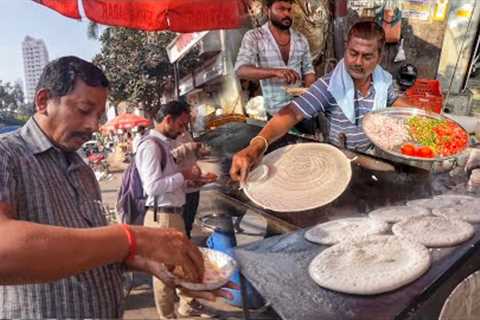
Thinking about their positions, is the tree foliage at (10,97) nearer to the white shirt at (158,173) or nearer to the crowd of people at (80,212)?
the crowd of people at (80,212)

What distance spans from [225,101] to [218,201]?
12.5 inches

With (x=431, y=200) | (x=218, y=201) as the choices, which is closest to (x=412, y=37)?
(x=431, y=200)

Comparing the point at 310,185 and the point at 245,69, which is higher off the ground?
the point at 245,69

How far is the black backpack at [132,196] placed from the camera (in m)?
1.04

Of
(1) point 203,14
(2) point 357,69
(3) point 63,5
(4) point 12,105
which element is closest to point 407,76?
(2) point 357,69

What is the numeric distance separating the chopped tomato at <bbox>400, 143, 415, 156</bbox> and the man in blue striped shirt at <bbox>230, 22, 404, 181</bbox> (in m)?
0.16

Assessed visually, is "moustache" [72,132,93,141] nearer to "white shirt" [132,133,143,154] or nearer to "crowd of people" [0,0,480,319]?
"crowd of people" [0,0,480,319]

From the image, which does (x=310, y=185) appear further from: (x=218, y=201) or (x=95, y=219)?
(x=95, y=219)

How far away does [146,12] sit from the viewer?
103cm

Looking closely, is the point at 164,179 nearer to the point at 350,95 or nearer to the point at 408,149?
the point at 350,95

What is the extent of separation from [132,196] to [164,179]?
0.31 feet

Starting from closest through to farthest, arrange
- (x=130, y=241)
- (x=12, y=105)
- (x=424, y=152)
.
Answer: (x=130, y=241) → (x=12, y=105) → (x=424, y=152)

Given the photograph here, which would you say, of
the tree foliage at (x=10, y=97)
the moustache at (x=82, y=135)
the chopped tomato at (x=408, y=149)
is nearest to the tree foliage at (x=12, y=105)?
the tree foliage at (x=10, y=97)

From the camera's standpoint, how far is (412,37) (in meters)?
1.76
